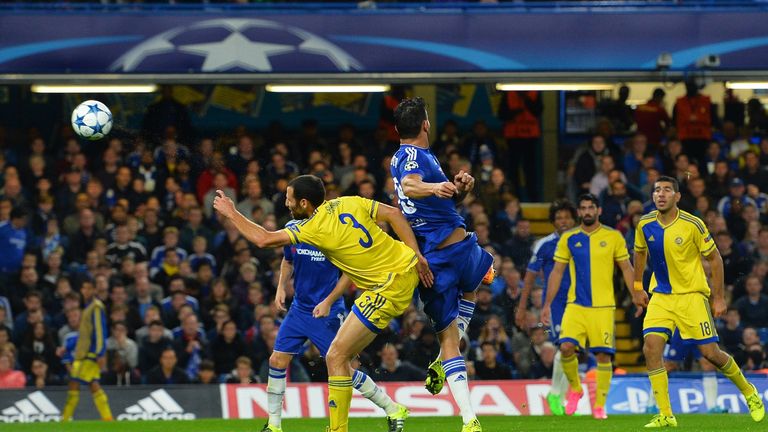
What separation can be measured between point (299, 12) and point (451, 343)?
9430 millimetres

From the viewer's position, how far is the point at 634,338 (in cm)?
1934

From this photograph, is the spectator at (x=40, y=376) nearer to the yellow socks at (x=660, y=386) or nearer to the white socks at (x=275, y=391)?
the white socks at (x=275, y=391)

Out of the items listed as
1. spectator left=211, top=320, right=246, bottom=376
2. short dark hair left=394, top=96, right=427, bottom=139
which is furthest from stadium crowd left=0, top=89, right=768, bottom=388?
short dark hair left=394, top=96, right=427, bottom=139

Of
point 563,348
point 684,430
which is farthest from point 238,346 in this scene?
point 684,430

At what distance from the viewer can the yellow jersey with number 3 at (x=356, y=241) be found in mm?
10164

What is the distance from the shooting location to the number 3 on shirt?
10227mm

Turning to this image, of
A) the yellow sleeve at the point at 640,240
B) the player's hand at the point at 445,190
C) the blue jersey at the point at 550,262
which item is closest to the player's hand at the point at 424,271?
the player's hand at the point at 445,190

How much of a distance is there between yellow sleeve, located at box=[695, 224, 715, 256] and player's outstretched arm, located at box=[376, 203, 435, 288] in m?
3.13

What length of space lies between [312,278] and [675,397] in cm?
600

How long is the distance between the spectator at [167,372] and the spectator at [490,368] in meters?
3.64

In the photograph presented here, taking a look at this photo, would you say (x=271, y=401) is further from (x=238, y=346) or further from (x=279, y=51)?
(x=279, y=51)

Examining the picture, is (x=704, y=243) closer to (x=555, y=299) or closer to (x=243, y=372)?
(x=555, y=299)

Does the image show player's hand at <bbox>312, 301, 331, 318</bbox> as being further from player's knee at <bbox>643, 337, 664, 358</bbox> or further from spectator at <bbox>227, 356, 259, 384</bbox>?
spectator at <bbox>227, 356, 259, 384</bbox>

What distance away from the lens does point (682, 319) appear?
12.8 meters
